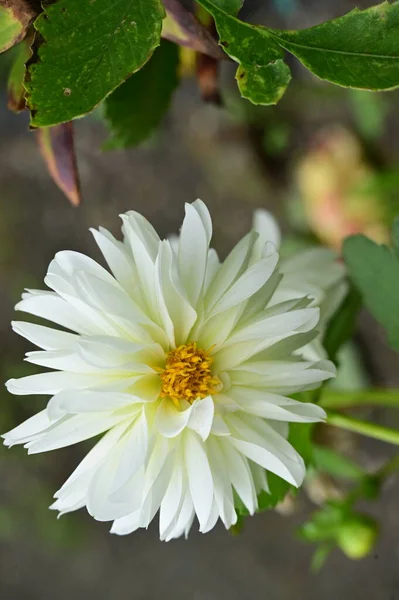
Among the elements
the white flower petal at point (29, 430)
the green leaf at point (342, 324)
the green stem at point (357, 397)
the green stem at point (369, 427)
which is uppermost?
the white flower petal at point (29, 430)

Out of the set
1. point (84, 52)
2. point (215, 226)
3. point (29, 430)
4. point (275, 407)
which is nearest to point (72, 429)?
point (29, 430)

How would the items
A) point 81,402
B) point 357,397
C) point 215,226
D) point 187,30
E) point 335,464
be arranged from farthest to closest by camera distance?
point 215,226
point 335,464
point 357,397
point 187,30
point 81,402

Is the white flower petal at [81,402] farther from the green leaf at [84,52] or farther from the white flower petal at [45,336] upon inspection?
the green leaf at [84,52]

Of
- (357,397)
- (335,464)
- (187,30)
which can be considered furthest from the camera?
(335,464)

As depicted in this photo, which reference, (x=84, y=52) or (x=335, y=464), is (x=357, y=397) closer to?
(x=335, y=464)

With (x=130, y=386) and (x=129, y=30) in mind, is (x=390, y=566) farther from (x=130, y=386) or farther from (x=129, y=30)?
(x=129, y=30)

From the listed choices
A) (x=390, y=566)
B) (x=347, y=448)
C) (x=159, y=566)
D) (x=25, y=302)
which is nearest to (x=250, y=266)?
(x=25, y=302)

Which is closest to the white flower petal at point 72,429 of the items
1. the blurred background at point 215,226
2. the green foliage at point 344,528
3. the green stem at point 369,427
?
the green stem at point 369,427
